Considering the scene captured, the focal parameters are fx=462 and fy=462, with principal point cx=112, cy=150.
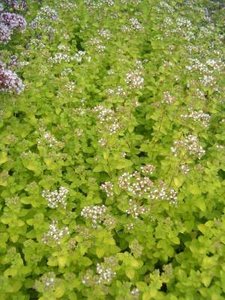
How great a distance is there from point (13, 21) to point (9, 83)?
1.66 metres

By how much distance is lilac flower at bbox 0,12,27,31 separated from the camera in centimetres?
603

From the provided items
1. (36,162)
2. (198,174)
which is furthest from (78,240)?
(198,174)

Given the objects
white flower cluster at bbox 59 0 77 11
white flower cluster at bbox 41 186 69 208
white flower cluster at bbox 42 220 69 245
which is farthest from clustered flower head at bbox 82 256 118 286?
white flower cluster at bbox 59 0 77 11

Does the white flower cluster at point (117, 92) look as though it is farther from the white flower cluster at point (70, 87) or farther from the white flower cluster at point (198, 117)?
the white flower cluster at point (198, 117)

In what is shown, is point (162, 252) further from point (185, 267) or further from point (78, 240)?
point (78, 240)

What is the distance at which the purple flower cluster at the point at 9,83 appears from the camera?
15.5 ft

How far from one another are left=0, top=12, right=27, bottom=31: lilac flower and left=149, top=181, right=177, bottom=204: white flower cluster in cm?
323

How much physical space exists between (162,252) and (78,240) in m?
0.79

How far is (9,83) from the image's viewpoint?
4.71m

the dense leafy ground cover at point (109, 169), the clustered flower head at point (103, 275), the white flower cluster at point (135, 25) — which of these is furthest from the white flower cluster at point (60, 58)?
the clustered flower head at point (103, 275)

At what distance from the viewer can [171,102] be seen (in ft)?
16.1

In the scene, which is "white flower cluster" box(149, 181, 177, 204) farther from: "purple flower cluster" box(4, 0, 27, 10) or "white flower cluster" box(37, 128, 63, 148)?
"purple flower cluster" box(4, 0, 27, 10)

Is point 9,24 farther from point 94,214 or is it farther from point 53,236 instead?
point 53,236

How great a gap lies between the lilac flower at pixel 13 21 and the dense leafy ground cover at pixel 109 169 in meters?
0.05
